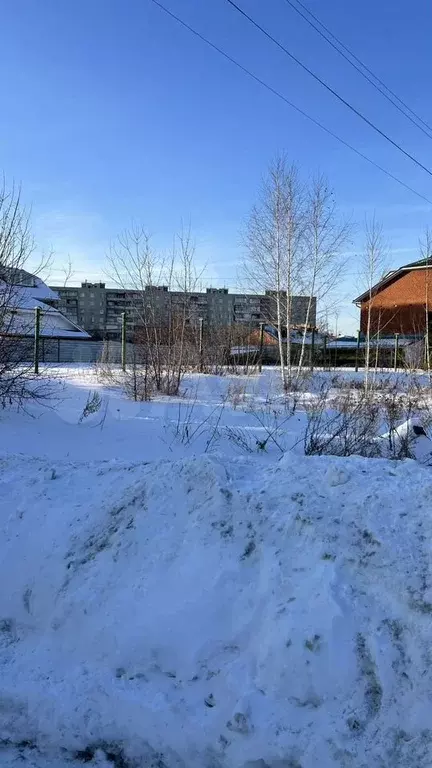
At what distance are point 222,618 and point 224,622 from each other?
0.02 metres

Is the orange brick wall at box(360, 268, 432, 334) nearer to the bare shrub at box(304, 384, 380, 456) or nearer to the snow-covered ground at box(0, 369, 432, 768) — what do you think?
the bare shrub at box(304, 384, 380, 456)

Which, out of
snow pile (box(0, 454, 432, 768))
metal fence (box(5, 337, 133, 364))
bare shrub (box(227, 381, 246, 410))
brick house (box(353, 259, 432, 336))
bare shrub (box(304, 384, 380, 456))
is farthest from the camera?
brick house (box(353, 259, 432, 336))

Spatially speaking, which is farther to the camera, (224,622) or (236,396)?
(236,396)

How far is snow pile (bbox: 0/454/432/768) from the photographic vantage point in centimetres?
223

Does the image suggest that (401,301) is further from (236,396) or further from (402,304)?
(236,396)

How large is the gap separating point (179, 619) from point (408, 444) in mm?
4422

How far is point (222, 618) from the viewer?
2.65 meters

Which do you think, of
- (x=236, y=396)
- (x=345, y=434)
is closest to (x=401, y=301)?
(x=236, y=396)

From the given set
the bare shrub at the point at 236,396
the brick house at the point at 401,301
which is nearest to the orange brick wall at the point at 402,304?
the brick house at the point at 401,301

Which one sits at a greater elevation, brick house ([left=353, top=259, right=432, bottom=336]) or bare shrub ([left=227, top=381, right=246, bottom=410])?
brick house ([left=353, top=259, right=432, bottom=336])

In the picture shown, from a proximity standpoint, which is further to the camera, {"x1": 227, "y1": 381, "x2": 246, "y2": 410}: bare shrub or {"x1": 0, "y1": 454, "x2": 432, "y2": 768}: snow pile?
{"x1": 227, "y1": 381, "x2": 246, "y2": 410}: bare shrub

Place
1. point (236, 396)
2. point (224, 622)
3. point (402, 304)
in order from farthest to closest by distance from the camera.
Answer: point (402, 304) < point (236, 396) < point (224, 622)

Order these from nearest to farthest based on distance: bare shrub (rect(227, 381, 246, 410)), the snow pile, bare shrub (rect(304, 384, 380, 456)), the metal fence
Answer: the snow pile < bare shrub (rect(304, 384, 380, 456)) < the metal fence < bare shrub (rect(227, 381, 246, 410))

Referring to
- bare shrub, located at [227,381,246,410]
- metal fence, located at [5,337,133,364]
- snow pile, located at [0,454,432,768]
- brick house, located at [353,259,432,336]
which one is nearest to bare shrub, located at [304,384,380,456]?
snow pile, located at [0,454,432,768]
